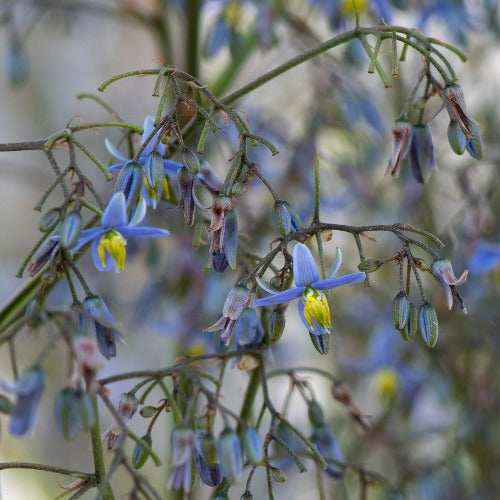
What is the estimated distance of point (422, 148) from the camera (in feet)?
3.36

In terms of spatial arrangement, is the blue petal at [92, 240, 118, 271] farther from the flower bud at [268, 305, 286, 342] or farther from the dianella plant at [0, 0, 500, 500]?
the flower bud at [268, 305, 286, 342]

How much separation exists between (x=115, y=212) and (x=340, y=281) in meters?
0.23

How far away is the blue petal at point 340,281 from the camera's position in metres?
0.86

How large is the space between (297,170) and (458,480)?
0.65m

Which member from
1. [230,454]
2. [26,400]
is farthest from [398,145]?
[26,400]

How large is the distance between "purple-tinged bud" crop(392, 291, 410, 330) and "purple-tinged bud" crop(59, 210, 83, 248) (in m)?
0.32

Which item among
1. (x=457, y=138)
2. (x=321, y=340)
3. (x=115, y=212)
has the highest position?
(x=457, y=138)

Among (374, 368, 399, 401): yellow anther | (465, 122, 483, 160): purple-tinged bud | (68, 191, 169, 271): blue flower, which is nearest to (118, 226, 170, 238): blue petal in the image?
(68, 191, 169, 271): blue flower

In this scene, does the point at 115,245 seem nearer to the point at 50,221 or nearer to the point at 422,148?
the point at 50,221

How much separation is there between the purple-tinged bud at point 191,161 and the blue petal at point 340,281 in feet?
0.53

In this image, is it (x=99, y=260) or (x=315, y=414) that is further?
(x=315, y=414)

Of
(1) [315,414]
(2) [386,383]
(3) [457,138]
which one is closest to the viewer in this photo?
(3) [457,138]

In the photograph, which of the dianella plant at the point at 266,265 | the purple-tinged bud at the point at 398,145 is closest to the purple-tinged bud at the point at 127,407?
the dianella plant at the point at 266,265

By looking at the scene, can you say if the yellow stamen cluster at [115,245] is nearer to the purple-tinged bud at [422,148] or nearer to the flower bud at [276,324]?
the flower bud at [276,324]
